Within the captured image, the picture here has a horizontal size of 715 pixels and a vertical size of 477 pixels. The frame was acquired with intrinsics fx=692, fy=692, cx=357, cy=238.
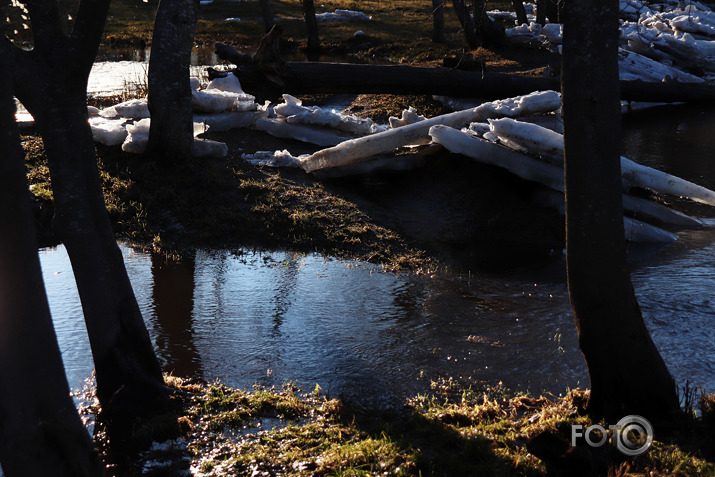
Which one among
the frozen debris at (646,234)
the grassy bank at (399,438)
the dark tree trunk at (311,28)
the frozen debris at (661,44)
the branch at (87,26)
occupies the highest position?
the dark tree trunk at (311,28)

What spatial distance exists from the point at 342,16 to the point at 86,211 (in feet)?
122

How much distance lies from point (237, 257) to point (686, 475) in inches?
221

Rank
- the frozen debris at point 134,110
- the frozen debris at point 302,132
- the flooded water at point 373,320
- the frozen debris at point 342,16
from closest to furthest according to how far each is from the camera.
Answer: the flooded water at point 373,320, the frozen debris at point 134,110, the frozen debris at point 302,132, the frozen debris at point 342,16

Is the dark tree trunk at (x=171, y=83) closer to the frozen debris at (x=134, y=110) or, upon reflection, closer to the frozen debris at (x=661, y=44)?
the frozen debris at (x=134, y=110)

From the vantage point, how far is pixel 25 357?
3152mm

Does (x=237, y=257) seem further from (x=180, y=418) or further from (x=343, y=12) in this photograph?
(x=343, y=12)

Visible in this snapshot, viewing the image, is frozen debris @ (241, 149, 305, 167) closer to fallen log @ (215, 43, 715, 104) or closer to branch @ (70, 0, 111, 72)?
fallen log @ (215, 43, 715, 104)

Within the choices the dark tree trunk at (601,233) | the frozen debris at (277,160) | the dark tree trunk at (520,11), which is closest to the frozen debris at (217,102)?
the frozen debris at (277,160)

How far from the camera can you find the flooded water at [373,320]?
5.40 meters

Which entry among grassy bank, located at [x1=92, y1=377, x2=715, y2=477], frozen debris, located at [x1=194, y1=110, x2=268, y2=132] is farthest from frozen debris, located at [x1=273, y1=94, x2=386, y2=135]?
grassy bank, located at [x1=92, y1=377, x2=715, y2=477]

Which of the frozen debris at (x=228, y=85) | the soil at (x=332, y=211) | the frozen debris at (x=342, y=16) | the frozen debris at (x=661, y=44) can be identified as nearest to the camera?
the soil at (x=332, y=211)

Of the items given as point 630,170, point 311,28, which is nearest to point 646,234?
point 630,170

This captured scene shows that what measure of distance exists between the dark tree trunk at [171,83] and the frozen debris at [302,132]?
246cm

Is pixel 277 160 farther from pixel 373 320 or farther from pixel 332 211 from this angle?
pixel 373 320
